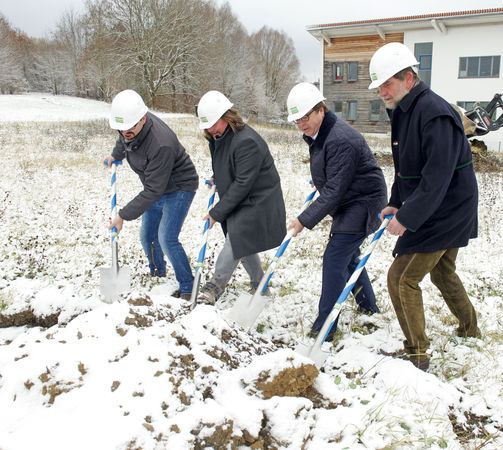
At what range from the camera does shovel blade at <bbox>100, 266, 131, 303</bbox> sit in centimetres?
399

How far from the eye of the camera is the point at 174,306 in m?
3.15

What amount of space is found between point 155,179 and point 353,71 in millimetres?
26329

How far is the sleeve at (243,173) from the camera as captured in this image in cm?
348

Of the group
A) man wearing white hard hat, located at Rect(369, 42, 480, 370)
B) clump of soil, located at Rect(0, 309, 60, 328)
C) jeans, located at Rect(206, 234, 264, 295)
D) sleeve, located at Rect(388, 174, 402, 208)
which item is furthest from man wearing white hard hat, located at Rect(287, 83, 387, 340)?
clump of soil, located at Rect(0, 309, 60, 328)

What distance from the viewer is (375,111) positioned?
27.3 m

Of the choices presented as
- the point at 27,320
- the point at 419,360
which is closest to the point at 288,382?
the point at 419,360

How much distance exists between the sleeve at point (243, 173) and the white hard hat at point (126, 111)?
38.4 inches

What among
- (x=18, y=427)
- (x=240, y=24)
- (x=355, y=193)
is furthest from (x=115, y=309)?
(x=240, y=24)

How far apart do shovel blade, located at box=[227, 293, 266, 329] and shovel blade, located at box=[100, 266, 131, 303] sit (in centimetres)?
126

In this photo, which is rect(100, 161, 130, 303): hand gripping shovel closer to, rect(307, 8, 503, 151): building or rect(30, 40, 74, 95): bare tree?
rect(307, 8, 503, 151): building

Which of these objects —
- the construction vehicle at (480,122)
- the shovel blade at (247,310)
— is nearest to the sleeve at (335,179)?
the shovel blade at (247,310)

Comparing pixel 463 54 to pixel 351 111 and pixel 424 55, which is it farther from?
pixel 351 111

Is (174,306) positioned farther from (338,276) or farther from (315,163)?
(315,163)

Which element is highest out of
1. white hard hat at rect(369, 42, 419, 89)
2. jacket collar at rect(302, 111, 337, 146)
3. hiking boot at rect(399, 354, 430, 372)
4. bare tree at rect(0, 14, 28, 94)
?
bare tree at rect(0, 14, 28, 94)
